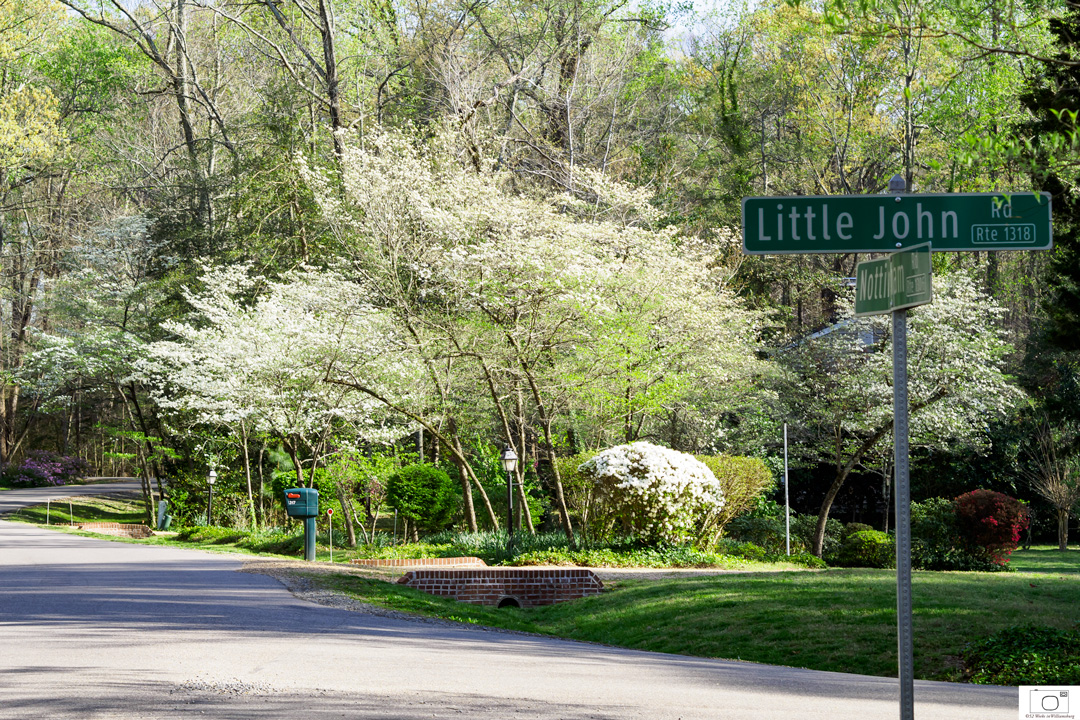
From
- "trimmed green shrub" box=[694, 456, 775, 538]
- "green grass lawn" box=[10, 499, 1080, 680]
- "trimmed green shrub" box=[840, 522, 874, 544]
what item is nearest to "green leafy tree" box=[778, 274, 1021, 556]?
"trimmed green shrub" box=[840, 522, 874, 544]

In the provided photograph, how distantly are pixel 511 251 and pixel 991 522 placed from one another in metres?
10.8

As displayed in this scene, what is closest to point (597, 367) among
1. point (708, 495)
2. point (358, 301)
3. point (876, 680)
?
point (708, 495)

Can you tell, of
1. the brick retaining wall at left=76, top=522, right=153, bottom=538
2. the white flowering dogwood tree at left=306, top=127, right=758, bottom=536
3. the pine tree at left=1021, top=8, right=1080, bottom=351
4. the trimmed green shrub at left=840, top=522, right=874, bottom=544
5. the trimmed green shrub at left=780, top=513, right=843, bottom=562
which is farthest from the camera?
the brick retaining wall at left=76, top=522, right=153, bottom=538

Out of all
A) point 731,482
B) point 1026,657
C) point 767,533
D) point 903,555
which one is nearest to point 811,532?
point 767,533

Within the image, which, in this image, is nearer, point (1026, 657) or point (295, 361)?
point (1026, 657)

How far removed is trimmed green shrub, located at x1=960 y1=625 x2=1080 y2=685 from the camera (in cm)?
759

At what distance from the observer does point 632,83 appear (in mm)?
32719

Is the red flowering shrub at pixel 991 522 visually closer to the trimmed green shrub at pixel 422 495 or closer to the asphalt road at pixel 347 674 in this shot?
the trimmed green shrub at pixel 422 495

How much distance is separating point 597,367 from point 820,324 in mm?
13266

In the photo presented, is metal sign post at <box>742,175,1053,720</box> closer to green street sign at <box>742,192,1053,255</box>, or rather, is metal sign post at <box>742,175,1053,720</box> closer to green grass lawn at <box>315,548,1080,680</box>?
green street sign at <box>742,192,1053,255</box>

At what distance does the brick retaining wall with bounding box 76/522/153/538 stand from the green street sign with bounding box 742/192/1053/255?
86.1ft

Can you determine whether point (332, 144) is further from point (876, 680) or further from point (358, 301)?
point (876, 680)

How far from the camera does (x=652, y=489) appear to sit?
1736cm

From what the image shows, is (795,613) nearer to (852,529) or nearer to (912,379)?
(912,379)
